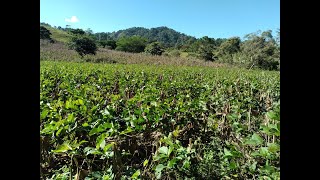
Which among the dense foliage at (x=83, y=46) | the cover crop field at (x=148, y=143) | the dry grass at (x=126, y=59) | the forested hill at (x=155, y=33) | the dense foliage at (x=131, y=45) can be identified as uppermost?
the forested hill at (x=155, y=33)

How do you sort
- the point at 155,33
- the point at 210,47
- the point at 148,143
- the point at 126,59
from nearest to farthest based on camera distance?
1. the point at 148,143
2. the point at 126,59
3. the point at 210,47
4. the point at 155,33

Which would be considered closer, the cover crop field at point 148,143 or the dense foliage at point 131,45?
the cover crop field at point 148,143

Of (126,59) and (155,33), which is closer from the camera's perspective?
(126,59)

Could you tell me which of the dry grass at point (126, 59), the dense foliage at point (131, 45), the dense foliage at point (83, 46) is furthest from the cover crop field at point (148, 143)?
the dense foliage at point (131, 45)

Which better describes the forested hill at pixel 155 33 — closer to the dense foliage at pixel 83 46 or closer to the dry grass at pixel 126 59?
the dense foliage at pixel 83 46

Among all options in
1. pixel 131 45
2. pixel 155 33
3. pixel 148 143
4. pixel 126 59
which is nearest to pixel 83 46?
pixel 126 59

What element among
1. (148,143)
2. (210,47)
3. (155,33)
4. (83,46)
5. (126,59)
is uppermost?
(155,33)

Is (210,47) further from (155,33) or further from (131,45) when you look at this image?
(155,33)

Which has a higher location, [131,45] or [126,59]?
[131,45]

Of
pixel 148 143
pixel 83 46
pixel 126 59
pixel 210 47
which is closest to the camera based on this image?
pixel 148 143

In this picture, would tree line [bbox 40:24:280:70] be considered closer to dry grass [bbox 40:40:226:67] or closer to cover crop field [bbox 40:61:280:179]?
cover crop field [bbox 40:61:280:179]
